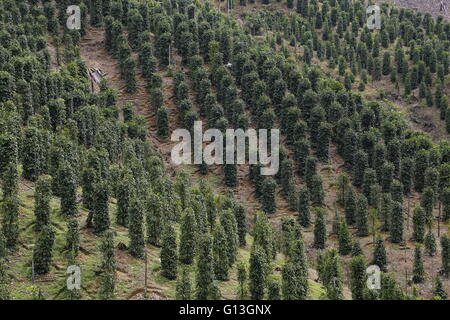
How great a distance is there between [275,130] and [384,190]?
94.0 ft

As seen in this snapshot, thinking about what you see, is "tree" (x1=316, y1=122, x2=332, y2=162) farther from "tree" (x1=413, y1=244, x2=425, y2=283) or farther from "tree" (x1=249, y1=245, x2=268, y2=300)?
"tree" (x1=249, y1=245, x2=268, y2=300)

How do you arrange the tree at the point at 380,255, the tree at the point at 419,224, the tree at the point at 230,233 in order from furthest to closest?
the tree at the point at 419,224 < the tree at the point at 380,255 < the tree at the point at 230,233

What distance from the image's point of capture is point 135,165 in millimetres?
126500

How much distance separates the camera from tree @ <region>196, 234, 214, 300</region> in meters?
94.8

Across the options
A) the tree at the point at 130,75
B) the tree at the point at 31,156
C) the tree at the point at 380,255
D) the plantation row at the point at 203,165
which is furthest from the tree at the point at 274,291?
the tree at the point at 130,75

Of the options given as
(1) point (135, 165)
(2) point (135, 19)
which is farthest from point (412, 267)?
(2) point (135, 19)

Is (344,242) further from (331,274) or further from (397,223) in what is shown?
(331,274)

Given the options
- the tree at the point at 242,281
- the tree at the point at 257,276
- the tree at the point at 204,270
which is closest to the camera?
the tree at the point at 204,270

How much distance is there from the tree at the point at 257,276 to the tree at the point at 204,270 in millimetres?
6375

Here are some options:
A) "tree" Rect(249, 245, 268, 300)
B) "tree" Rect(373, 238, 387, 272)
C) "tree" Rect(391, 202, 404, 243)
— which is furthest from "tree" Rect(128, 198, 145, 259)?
"tree" Rect(391, 202, 404, 243)

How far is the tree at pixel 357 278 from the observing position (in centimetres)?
11383

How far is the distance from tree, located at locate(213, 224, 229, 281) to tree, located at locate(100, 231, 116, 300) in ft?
59.5

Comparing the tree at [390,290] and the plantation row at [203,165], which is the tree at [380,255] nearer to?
the plantation row at [203,165]

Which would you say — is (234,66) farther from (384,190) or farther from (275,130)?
(384,190)
